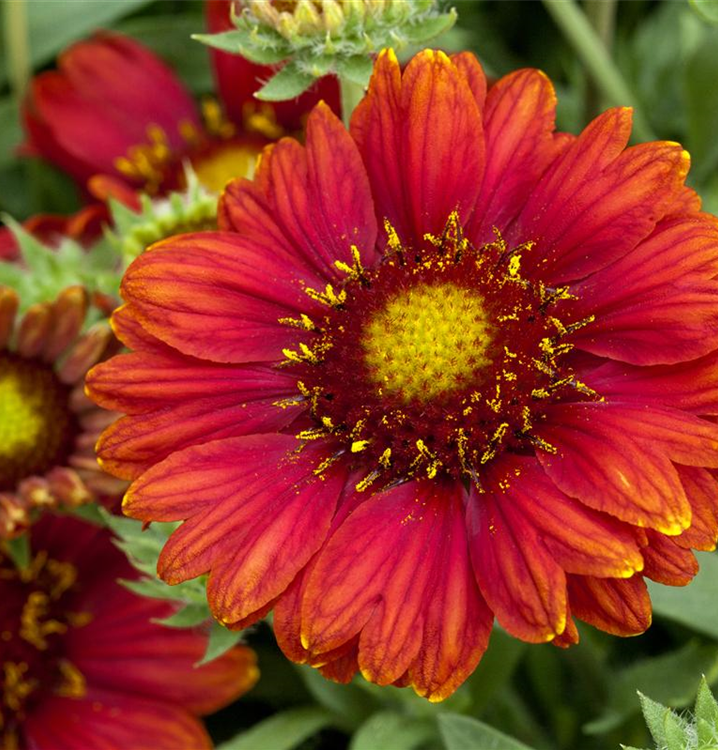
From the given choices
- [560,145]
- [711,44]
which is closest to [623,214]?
[560,145]

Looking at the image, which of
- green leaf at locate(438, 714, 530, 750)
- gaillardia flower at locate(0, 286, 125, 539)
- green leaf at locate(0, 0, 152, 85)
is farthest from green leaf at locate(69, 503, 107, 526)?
green leaf at locate(0, 0, 152, 85)

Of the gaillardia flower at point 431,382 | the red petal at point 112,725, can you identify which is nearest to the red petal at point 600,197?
the gaillardia flower at point 431,382

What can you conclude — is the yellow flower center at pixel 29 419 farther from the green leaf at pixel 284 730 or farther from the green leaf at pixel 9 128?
the green leaf at pixel 9 128

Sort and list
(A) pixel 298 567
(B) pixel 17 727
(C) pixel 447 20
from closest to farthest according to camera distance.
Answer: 1. (A) pixel 298 567
2. (C) pixel 447 20
3. (B) pixel 17 727

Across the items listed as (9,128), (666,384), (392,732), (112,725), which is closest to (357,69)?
(666,384)

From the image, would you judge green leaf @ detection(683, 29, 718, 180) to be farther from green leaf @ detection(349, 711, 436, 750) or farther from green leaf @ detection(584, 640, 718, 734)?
green leaf @ detection(349, 711, 436, 750)

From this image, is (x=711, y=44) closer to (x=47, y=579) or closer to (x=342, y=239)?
(x=342, y=239)

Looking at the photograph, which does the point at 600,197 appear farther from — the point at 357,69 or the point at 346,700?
the point at 346,700
